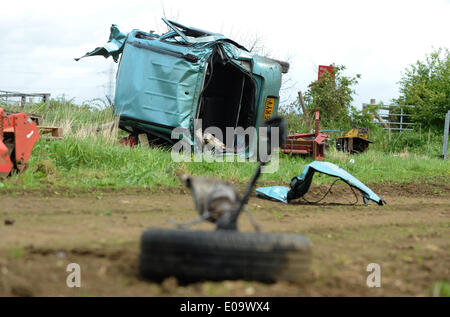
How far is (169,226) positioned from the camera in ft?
16.3

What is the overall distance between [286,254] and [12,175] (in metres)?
5.23

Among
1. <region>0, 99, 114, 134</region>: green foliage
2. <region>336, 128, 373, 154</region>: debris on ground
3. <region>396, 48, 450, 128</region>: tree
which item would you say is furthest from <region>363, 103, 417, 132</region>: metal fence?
<region>0, 99, 114, 134</region>: green foliage

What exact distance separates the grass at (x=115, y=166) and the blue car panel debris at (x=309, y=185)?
1.15 metres

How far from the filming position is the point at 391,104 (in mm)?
27344

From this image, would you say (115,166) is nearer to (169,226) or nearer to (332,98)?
(169,226)

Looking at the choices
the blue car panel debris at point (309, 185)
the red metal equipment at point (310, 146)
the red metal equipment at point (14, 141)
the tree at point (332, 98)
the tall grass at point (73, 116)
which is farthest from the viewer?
the tree at point (332, 98)

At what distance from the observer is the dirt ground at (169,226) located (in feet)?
10.3

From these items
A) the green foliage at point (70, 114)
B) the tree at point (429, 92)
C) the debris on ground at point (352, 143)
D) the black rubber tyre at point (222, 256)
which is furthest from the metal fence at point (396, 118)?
the black rubber tyre at point (222, 256)

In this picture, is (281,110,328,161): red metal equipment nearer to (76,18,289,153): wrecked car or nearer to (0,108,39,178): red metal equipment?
(76,18,289,153): wrecked car

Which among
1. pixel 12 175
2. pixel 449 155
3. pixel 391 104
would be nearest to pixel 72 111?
pixel 12 175

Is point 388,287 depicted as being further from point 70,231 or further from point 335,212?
point 335,212

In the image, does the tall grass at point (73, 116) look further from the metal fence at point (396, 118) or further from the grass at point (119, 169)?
the metal fence at point (396, 118)

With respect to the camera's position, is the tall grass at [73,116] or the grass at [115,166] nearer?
the grass at [115,166]

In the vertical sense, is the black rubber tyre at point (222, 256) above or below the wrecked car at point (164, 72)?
below
